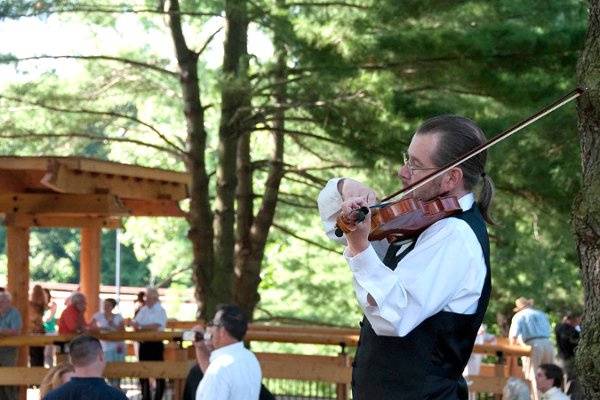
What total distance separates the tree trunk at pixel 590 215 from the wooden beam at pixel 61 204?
10271 mm

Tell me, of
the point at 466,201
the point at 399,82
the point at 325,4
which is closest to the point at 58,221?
the point at 325,4

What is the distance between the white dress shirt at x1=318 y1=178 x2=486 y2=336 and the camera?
8.70 ft

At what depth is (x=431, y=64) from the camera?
1373 cm

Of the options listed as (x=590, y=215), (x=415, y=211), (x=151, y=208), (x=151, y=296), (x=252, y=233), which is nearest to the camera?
(x=415, y=211)

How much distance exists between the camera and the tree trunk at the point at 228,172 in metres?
16.1

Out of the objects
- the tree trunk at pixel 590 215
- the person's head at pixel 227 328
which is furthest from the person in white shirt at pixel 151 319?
the tree trunk at pixel 590 215

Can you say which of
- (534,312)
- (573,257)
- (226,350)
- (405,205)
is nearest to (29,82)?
(534,312)

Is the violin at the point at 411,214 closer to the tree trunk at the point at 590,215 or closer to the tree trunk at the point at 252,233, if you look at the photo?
the tree trunk at the point at 590,215

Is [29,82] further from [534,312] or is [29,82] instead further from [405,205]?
[405,205]

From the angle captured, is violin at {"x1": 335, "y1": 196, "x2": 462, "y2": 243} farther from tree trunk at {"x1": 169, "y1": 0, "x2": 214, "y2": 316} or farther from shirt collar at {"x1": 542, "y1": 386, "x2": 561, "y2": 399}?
tree trunk at {"x1": 169, "y1": 0, "x2": 214, "y2": 316}

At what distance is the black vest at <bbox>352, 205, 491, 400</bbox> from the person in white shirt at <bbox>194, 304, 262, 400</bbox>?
4294 millimetres

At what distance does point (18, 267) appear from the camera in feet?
47.5

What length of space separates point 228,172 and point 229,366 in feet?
31.9

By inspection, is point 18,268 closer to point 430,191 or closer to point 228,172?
point 228,172
